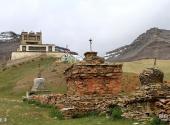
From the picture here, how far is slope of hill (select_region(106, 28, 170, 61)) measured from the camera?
88.0 meters

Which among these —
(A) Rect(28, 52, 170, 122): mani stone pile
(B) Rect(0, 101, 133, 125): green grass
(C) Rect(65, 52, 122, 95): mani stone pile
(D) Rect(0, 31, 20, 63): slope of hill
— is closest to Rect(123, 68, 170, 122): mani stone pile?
(A) Rect(28, 52, 170, 122): mani stone pile

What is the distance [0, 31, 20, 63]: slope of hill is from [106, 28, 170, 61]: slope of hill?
1240 inches

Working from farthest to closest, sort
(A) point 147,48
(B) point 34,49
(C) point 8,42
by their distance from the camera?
(C) point 8,42 → (B) point 34,49 → (A) point 147,48

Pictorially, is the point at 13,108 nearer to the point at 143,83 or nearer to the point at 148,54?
the point at 143,83

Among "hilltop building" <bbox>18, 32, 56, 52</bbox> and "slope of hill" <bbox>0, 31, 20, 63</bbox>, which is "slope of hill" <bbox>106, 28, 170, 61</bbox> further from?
"slope of hill" <bbox>0, 31, 20, 63</bbox>

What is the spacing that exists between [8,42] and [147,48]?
181 ft

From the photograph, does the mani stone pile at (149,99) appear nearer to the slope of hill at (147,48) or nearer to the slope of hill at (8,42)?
the slope of hill at (147,48)

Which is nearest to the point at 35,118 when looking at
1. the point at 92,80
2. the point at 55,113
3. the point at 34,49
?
the point at 55,113

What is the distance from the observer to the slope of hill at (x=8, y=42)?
128750mm

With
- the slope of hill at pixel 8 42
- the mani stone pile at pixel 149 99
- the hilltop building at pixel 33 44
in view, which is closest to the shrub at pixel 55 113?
the mani stone pile at pixel 149 99

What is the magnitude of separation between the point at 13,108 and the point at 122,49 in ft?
273

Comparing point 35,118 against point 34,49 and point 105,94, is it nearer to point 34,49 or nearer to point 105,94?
point 105,94

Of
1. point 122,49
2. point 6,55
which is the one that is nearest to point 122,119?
point 122,49

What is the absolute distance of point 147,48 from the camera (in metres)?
91.2
